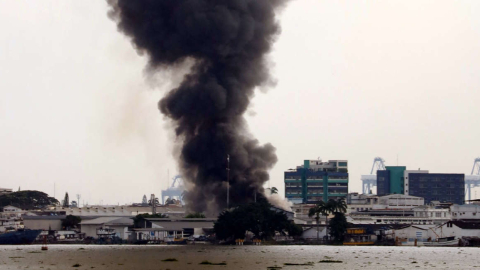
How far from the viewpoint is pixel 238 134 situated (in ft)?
434

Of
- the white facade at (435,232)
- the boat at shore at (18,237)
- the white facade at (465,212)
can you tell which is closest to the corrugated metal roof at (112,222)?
the boat at shore at (18,237)

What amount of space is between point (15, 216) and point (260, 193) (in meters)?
69.9

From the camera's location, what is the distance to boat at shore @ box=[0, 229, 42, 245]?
5600 inches

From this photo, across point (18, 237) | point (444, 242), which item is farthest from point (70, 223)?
point (444, 242)

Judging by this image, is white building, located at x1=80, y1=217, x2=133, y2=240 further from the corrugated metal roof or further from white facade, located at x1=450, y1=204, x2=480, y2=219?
white facade, located at x1=450, y1=204, x2=480, y2=219

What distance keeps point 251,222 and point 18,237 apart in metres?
40.6

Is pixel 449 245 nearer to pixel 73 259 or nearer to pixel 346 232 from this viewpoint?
pixel 346 232

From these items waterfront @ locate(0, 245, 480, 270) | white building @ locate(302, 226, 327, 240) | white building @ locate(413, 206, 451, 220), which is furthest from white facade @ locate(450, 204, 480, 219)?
waterfront @ locate(0, 245, 480, 270)

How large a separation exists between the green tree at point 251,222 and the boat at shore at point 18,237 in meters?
33.3

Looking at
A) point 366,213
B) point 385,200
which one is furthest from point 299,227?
point 385,200

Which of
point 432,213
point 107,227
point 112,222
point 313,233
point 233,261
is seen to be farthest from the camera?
point 432,213

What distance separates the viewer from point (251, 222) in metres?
122

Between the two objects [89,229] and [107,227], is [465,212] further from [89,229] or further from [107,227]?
[89,229]

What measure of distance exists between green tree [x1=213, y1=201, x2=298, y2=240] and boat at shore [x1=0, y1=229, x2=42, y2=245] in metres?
33.3
